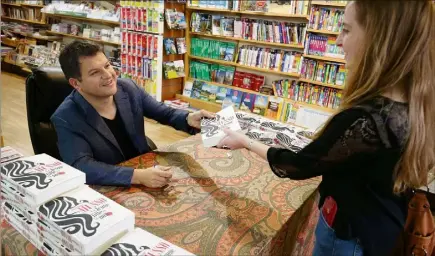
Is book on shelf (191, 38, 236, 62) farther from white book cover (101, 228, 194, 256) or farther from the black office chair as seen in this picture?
white book cover (101, 228, 194, 256)

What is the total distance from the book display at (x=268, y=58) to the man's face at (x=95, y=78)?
2899 mm

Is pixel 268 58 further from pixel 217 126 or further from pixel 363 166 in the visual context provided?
pixel 363 166

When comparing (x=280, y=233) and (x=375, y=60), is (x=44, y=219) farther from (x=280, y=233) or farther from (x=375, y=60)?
(x=375, y=60)

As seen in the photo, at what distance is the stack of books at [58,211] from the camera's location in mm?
899

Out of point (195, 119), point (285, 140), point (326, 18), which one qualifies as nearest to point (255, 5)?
point (326, 18)

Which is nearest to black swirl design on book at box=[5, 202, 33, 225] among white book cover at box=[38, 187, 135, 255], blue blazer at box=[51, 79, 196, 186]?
white book cover at box=[38, 187, 135, 255]

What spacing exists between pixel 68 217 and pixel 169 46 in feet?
13.6

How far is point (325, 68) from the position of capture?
168 inches

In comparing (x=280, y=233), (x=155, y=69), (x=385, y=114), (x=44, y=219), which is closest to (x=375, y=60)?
(x=385, y=114)

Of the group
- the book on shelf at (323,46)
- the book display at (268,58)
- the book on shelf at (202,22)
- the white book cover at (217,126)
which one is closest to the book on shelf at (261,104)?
the book display at (268,58)

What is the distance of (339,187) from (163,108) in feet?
4.61

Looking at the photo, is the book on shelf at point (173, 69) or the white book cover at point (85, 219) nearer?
the white book cover at point (85, 219)

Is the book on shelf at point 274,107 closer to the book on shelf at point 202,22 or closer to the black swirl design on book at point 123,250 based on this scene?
the book on shelf at point 202,22

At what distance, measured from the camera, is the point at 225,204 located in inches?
52.7
